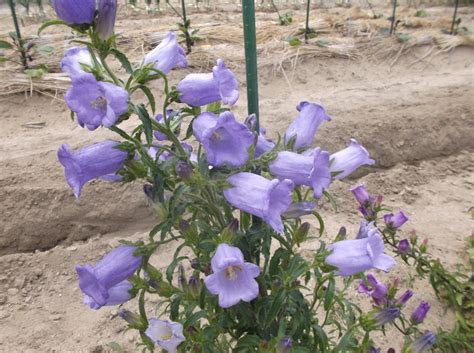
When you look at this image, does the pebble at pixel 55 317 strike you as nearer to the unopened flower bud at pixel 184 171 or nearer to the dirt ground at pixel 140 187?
the dirt ground at pixel 140 187

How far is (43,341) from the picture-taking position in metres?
2.99

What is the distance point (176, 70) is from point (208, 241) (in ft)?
14.7

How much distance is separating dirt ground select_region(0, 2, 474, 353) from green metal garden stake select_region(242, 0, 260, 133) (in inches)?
68.6

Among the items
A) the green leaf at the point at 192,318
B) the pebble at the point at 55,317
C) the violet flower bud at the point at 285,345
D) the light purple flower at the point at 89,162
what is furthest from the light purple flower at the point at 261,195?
the pebble at the point at 55,317

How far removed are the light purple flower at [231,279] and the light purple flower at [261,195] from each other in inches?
5.5

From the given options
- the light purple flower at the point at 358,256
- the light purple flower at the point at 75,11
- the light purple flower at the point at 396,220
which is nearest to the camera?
the light purple flower at the point at 75,11

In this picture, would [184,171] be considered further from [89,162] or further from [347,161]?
[347,161]

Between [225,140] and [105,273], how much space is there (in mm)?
570

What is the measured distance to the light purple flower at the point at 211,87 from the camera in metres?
1.47

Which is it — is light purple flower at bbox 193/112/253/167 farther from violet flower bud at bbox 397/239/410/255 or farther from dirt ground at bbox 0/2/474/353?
dirt ground at bbox 0/2/474/353

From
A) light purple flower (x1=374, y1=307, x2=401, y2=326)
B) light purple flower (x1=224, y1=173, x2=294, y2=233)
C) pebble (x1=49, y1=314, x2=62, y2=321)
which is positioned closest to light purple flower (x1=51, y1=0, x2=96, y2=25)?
light purple flower (x1=224, y1=173, x2=294, y2=233)

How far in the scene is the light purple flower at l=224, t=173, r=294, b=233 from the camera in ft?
4.55

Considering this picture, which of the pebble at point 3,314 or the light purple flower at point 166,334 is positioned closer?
Answer: the light purple flower at point 166,334

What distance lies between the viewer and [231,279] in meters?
1.50
